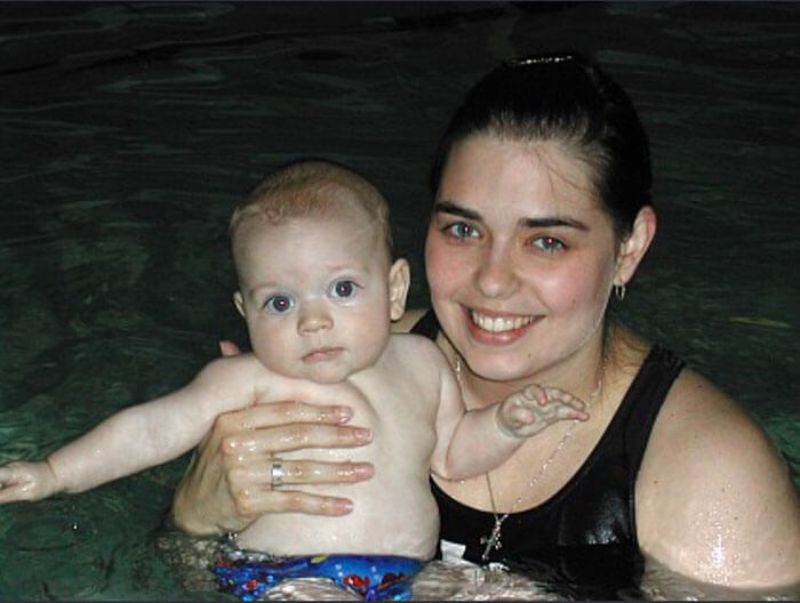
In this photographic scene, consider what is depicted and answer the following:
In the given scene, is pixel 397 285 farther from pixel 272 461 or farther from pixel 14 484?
pixel 14 484

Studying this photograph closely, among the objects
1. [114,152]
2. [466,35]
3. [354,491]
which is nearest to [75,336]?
[114,152]

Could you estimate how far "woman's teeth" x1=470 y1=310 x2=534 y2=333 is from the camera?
392 cm

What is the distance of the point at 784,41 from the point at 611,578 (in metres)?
6.12

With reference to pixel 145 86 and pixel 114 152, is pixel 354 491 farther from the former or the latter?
pixel 145 86

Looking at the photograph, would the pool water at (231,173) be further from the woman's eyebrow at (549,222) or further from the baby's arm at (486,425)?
the woman's eyebrow at (549,222)

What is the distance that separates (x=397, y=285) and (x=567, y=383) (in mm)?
501

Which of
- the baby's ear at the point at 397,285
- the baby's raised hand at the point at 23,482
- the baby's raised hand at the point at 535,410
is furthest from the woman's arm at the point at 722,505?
the baby's raised hand at the point at 23,482

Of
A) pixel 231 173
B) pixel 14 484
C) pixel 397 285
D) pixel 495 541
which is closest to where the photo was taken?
pixel 14 484

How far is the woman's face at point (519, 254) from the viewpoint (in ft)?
12.7

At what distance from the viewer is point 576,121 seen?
3.96 metres

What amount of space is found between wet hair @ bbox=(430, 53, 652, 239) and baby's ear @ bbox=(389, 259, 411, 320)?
0.93 feet

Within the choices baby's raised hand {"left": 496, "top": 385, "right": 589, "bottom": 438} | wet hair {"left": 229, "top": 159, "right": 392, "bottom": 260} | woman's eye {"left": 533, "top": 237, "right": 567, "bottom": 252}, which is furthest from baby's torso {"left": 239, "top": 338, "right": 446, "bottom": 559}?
woman's eye {"left": 533, "top": 237, "right": 567, "bottom": 252}

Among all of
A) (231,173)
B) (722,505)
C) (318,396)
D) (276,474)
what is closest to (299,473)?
(276,474)

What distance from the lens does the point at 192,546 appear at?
4.12 metres
